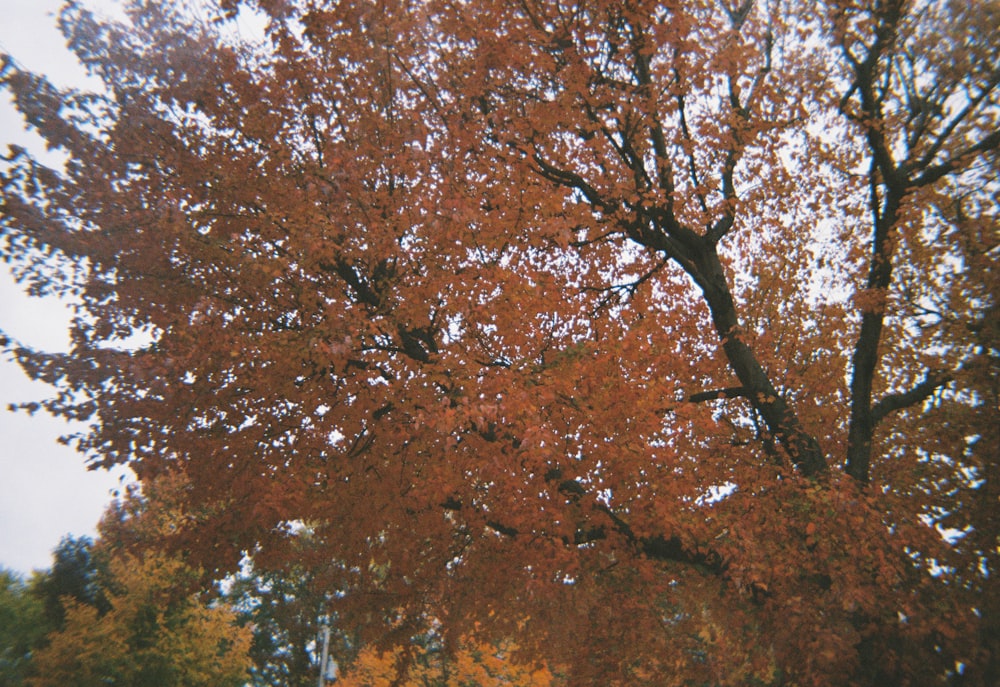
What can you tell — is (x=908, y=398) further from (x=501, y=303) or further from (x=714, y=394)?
(x=501, y=303)

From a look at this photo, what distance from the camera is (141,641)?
19750 millimetres

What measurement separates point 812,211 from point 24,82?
12.7m

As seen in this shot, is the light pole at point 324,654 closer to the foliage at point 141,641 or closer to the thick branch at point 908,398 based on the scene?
the foliage at point 141,641

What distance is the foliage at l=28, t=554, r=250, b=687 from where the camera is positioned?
719 inches

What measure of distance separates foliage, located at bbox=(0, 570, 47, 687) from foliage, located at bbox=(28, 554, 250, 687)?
192 centimetres

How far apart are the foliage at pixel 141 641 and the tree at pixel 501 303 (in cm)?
1290

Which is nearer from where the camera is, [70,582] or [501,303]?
[501,303]

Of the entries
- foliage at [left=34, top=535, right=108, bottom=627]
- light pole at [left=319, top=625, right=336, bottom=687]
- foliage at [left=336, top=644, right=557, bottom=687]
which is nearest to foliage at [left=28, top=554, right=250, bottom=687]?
foliage at [left=34, top=535, right=108, bottom=627]

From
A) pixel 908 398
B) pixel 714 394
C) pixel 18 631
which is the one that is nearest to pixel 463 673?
pixel 714 394

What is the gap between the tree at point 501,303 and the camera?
23.9 feet

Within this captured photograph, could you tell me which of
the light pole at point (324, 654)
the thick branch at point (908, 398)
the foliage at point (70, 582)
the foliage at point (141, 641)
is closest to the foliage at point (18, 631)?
the foliage at point (70, 582)

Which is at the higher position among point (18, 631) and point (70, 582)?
point (70, 582)

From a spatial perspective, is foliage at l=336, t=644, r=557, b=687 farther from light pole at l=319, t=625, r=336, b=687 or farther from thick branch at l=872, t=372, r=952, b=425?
thick branch at l=872, t=372, r=952, b=425

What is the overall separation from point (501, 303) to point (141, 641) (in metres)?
19.2
